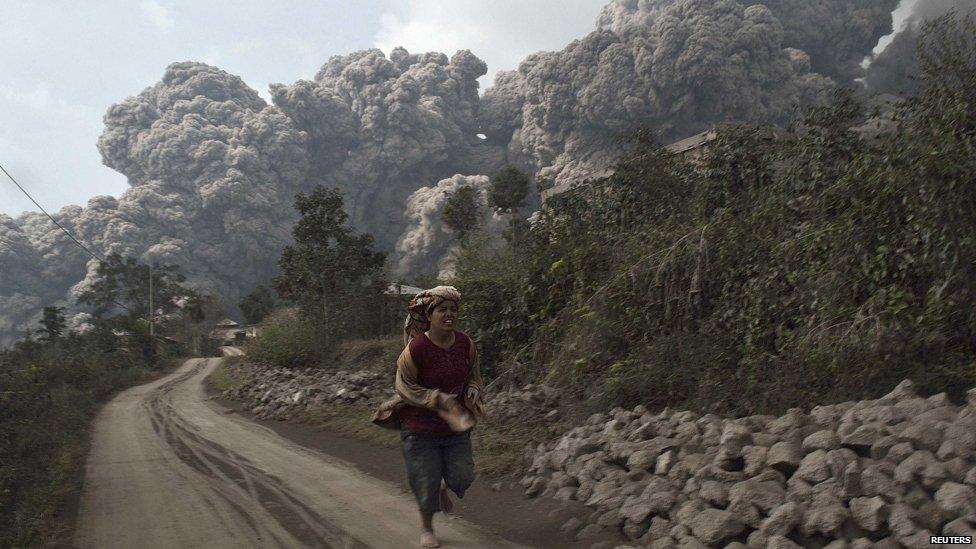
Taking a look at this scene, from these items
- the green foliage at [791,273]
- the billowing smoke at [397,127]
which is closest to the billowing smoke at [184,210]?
the billowing smoke at [397,127]

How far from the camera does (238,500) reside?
584cm

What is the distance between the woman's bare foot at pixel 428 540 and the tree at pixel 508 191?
1073 inches

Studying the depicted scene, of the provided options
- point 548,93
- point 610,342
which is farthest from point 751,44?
point 610,342

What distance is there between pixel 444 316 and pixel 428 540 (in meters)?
1.60

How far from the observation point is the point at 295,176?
104750 millimetres

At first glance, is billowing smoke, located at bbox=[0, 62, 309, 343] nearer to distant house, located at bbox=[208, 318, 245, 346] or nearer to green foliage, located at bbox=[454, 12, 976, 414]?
distant house, located at bbox=[208, 318, 245, 346]

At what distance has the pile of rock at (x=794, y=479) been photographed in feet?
11.4

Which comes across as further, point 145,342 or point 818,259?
point 145,342

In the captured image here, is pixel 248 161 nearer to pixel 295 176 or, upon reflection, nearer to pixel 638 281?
pixel 295 176

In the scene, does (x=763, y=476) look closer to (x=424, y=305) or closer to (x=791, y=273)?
(x=424, y=305)

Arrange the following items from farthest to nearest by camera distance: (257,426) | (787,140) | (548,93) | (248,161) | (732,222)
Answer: (248,161) → (548,93) → (257,426) → (787,140) → (732,222)

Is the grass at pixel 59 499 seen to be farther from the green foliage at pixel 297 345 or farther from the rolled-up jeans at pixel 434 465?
the green foliage at pixel 297 345

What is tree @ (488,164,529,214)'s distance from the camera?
32.0 meters

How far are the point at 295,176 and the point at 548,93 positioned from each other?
45.8 m
